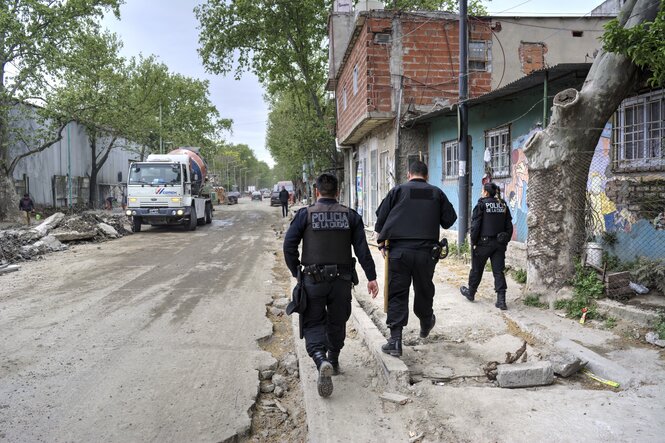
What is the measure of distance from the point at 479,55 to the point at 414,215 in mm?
11204

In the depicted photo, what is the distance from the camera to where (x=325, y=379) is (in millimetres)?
3660

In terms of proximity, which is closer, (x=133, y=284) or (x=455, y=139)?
(x=133, y=284)

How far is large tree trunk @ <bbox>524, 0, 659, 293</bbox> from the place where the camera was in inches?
220

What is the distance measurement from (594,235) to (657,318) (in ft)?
6.12

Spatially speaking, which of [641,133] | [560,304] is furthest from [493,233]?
[641,133]

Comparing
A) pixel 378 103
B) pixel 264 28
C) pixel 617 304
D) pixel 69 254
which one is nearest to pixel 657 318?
pixel 617 304

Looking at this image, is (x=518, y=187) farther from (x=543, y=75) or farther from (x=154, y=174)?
(x=154, y=174)

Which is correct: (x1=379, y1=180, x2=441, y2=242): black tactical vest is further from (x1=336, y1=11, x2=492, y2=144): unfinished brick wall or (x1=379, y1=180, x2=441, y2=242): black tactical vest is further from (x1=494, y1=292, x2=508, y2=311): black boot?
(x1=336, y1=11, x2=492, y2=144): unfinished brick wall

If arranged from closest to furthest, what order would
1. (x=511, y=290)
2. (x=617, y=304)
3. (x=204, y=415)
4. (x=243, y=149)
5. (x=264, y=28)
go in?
(x=204, y=415)
(x=617, y=304)
(x=511, y=290)
(x=264, y=28)
(x=243, y=149)

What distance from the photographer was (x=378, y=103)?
533 inches

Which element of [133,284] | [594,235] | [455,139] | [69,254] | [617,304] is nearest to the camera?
[617,304]

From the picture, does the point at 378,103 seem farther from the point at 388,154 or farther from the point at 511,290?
the point at 511,290

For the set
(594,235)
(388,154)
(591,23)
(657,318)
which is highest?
(591,23)

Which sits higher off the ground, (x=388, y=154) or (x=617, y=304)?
(x=388, y=154)
